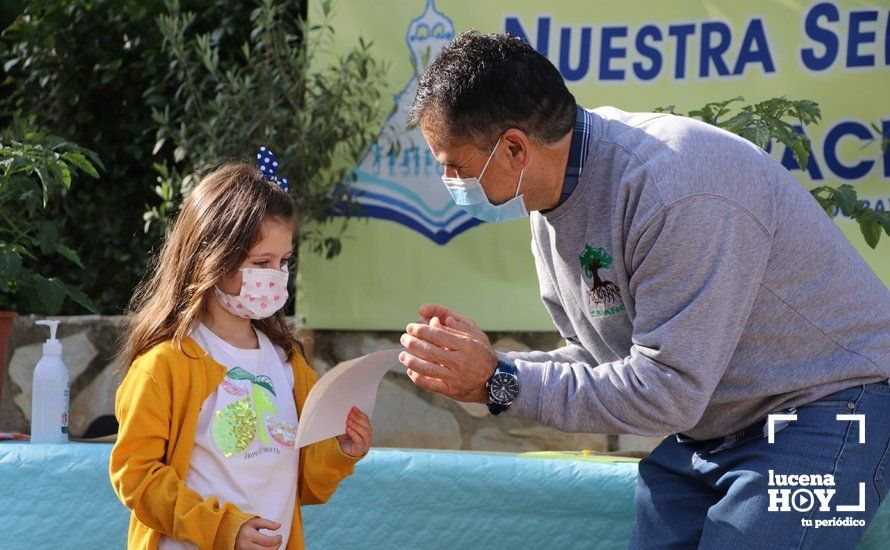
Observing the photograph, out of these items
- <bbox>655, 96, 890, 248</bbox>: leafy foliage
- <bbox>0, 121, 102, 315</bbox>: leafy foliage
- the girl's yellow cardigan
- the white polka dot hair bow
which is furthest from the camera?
<bbox>0, 121, 102, 315</bbox>: leafy foliage

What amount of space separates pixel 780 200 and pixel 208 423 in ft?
3.72

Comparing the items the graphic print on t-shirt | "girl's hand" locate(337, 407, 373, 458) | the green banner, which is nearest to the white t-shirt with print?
the graphic print on t-shirt

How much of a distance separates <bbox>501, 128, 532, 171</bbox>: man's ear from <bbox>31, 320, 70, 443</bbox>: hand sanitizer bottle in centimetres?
152

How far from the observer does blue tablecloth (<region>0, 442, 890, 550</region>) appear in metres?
2.69

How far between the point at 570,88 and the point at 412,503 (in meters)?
1.76

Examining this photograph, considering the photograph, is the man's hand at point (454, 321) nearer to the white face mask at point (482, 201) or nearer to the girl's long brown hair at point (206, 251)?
the white face mask at point (482, 201)

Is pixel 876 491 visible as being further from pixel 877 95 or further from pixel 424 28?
pixel 424 28

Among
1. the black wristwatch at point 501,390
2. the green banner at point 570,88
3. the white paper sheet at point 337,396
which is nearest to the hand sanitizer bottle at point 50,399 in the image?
the white paper sheet at point 337,396

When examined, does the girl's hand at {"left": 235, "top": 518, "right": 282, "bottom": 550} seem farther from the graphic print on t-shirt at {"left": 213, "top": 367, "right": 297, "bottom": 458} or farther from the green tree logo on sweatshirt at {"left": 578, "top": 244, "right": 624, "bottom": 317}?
the green tree logo on sweatshirt at {"left": 578, "top": 244, "right": 624, "bottom": 317}

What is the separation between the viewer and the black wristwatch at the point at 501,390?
6.48 ft

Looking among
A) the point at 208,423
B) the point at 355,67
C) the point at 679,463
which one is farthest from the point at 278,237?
the point at 355,67

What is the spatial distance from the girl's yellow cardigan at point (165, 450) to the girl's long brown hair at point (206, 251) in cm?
6

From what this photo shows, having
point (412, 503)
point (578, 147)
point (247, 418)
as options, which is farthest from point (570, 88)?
point (247, 418)

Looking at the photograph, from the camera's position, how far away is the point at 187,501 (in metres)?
2.04
